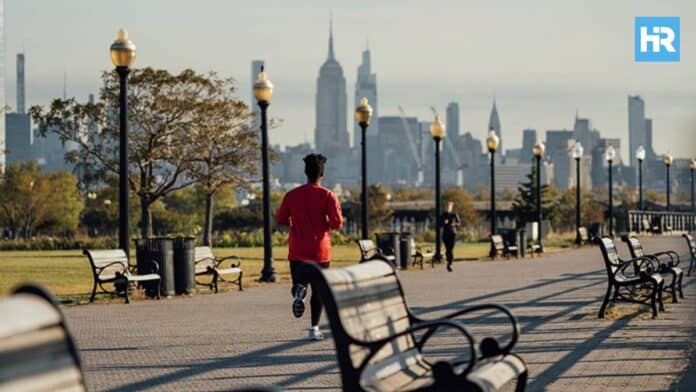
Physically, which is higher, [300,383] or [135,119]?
[135,119]

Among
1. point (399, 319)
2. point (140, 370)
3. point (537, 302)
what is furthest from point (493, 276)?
point (399, 319)

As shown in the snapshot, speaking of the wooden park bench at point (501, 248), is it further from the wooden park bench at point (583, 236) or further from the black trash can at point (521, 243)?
the wooden park bench at point (583, 236)

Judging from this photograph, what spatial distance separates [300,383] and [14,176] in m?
76.6

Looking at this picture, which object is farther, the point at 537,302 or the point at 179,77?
the point at 179,77

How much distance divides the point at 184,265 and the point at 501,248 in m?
19.5

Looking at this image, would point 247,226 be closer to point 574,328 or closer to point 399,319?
point 574,328

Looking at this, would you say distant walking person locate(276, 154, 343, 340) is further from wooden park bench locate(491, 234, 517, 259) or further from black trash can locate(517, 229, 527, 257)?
black trash can locate(517, 229, 527, 257)

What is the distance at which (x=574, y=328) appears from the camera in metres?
14.3

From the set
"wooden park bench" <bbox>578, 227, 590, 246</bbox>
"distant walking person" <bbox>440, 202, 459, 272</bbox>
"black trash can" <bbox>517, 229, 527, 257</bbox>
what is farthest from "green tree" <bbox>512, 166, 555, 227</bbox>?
"distant walking person" <bbox>440, 202, 459, 272</bbox>

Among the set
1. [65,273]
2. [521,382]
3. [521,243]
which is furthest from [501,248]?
[521,382]

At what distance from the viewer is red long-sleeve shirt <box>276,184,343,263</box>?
1285 cm

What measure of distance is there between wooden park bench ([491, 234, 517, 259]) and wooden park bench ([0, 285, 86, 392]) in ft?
110

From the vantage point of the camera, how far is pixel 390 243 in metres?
30.8

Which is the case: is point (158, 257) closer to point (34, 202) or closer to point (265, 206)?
point (265, 206)
